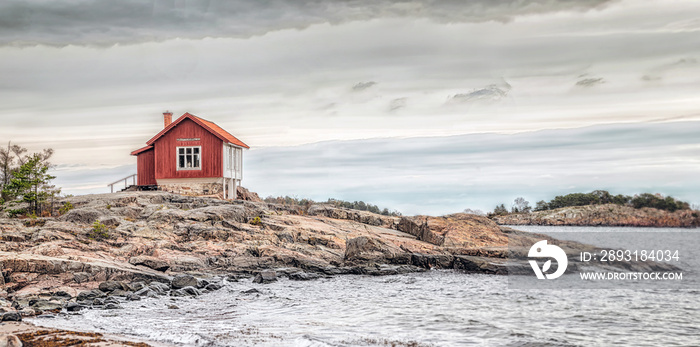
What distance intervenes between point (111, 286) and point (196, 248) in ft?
19.8

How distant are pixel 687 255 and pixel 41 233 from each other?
117 feet

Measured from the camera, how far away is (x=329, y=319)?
14141mm

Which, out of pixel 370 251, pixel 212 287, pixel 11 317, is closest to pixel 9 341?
pixel 11 317

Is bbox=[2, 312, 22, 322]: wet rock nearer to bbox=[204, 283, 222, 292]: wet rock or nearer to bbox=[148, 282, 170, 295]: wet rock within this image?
bbox=[148, 282, 170, 295]: wet rock

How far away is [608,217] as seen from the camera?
3891 cm

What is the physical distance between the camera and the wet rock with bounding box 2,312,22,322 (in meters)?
12.8

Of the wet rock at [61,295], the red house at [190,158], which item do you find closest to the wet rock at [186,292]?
the wet rock at [61,295]

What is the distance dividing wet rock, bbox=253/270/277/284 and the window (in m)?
18.5

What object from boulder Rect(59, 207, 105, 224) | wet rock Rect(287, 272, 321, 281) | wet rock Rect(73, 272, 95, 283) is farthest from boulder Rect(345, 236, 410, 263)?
boulder Rect(59, 207, 105, 224)

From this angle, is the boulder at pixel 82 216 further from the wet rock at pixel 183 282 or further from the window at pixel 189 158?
the window at pixel 189 158

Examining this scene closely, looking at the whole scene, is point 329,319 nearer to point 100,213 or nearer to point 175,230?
point 175,230

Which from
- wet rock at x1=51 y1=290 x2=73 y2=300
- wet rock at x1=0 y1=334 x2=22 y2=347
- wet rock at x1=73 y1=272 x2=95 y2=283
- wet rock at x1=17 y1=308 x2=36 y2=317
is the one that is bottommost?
wet rock at x1=17 y1=308 x2=36 y2=317

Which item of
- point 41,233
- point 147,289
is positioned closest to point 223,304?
point 147,289

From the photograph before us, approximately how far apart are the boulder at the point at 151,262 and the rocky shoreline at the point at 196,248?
0.12 ft
